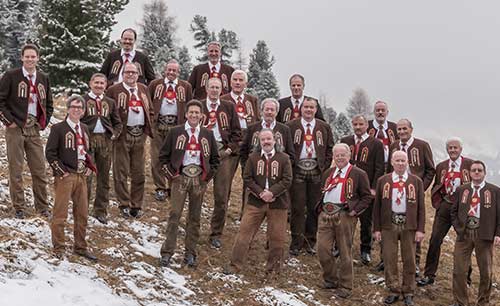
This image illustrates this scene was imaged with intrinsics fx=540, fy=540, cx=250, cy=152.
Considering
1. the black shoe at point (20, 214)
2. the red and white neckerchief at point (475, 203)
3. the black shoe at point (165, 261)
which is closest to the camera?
the black shoe at point (165, 261)

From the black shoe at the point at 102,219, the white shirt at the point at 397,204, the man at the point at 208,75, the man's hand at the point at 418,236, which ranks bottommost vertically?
the black shoe at the point at 102,219

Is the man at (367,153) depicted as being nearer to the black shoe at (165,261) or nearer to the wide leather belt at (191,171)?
the wide leather belt at (191,171)

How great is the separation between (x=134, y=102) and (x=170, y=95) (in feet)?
3.28

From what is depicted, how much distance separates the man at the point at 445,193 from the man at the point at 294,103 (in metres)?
2.57

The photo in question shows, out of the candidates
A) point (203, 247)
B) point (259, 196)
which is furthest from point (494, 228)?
point (203, 247)

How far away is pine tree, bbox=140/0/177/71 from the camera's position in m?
52.4

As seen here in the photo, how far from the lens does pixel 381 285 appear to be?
9.86 m

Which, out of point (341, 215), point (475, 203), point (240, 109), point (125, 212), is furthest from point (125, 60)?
point (475, 203)

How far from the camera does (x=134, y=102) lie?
10.2 meters

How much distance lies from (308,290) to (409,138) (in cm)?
367

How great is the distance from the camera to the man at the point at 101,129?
9.53 meters

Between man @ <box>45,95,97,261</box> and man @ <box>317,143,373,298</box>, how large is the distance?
3.80 m

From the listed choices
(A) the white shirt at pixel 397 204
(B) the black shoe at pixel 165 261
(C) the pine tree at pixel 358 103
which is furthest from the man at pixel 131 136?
(C) the pine tree at pixel 358 103

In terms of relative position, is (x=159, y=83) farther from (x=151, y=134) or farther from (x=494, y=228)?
(x=494, y=228)
